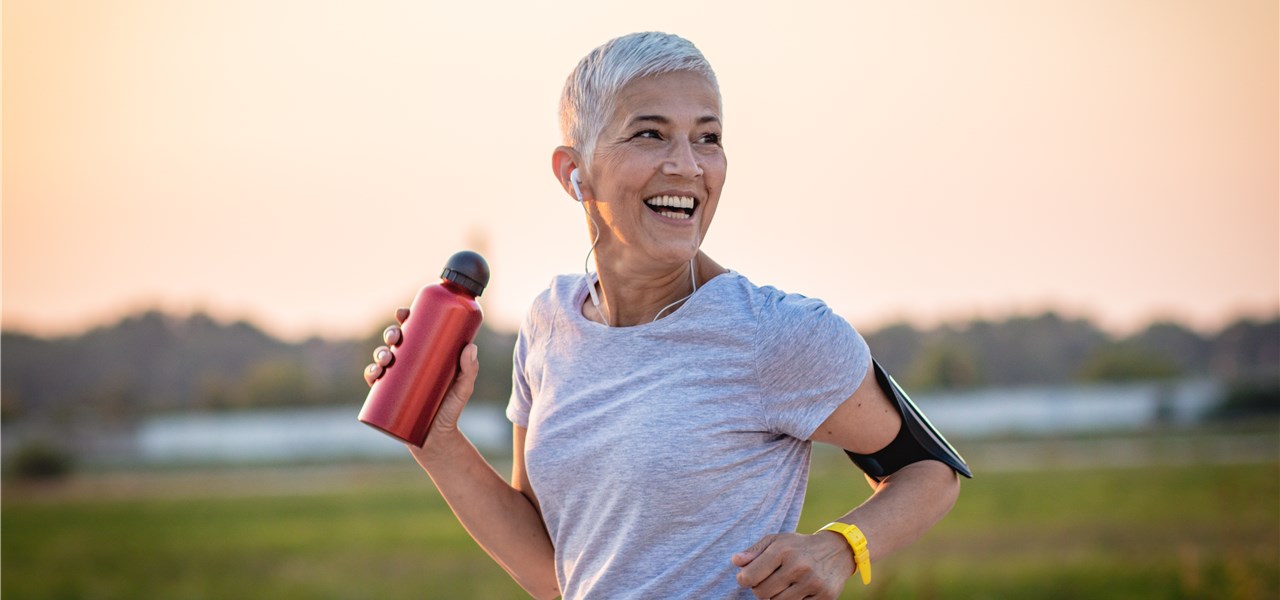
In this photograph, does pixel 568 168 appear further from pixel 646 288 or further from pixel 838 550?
pixel 838 550

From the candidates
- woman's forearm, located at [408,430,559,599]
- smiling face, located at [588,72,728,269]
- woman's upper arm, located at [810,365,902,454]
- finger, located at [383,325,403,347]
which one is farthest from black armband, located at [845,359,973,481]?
finger, located at [383,325,403,347]

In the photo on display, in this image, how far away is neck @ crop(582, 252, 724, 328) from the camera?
249cm

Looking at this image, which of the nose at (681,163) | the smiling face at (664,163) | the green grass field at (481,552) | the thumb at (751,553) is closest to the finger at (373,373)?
Result: the smiling face at (664,163)

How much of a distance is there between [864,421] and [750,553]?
349mm

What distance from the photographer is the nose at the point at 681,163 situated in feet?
7.66

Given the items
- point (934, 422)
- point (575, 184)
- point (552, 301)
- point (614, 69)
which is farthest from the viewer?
point (934, 422)

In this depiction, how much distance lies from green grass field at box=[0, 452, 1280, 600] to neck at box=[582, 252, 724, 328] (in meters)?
6.19

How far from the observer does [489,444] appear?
126ft

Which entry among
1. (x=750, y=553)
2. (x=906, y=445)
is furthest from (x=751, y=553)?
(x=906, y=445)

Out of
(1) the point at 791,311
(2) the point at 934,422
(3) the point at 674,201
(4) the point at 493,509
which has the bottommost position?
(2) the point at 934,422

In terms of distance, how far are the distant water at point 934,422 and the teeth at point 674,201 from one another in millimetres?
32884

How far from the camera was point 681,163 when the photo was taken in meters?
2.34

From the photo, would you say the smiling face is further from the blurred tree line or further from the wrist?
the blurred tree line

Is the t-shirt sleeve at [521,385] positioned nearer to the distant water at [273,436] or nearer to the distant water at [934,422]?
the distant water at [934,422]
